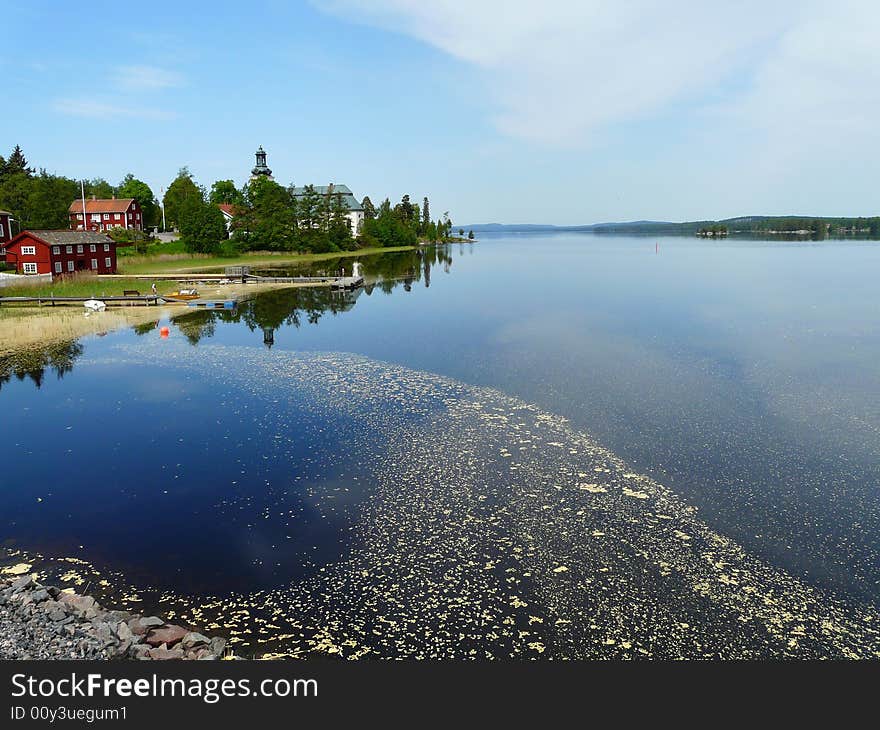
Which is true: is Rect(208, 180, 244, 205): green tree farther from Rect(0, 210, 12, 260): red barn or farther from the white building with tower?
Rect(0, 210, 12, 260): red barn

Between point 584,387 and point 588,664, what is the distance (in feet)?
54.0

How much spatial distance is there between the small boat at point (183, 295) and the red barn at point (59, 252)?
41.3 ft

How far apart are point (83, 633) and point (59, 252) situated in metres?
59.9

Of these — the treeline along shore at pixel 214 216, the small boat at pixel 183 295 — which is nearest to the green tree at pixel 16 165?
the treeline along shore at pixel 214 216

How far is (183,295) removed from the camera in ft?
174

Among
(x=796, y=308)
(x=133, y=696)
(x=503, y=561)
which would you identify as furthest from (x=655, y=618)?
(x=796, y=308)

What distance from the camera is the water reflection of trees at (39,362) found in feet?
90.1

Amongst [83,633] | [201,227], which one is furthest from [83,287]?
[83,633]

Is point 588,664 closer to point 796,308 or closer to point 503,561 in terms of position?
point 503,561

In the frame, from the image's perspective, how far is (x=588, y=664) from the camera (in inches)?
380

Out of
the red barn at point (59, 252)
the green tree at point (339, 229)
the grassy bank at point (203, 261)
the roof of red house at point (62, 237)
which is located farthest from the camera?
the green tree at point (339, 229)

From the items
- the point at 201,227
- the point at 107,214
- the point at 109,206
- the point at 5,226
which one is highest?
the point at 109,206

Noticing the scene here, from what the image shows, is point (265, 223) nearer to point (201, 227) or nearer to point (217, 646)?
point (201, 227)

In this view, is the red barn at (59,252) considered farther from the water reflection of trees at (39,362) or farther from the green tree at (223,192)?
→ the green tree at (223,192)
